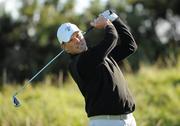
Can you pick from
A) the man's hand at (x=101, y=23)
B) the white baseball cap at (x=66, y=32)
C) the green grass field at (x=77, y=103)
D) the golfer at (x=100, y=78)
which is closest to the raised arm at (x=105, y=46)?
the golfer at (x=100, y=78)

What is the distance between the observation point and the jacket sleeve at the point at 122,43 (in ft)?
20.1

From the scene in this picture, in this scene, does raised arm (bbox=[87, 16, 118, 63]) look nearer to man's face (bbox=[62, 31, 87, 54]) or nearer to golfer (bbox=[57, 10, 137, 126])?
golfer (bbox=[57, 10, 137, 126])

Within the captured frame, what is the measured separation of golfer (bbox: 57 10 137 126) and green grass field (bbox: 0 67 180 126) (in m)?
3.71

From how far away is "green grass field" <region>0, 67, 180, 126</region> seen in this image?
1001cm

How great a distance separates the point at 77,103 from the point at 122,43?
5892 mm

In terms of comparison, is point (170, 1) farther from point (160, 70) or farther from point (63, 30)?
point (63, 30)

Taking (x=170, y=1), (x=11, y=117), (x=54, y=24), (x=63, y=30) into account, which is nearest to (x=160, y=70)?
(x=11, y=117)

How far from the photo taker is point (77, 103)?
12.0 m

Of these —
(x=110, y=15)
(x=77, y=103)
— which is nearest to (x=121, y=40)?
(x=110, y=15)

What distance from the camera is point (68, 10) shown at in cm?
2541

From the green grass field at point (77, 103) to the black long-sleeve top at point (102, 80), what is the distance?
147 inches

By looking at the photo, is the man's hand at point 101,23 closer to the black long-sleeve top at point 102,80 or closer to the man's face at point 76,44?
the black long-sleeve top at point 102,80

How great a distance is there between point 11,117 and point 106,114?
4.52 m

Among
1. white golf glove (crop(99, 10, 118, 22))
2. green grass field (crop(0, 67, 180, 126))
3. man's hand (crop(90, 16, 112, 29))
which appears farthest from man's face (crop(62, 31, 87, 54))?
green grass field (crop(0, 67, 180, 126))
